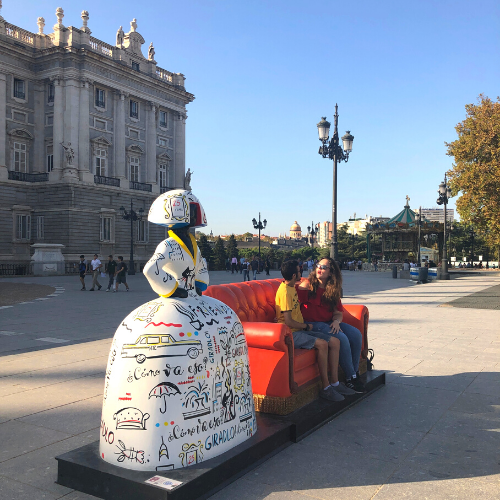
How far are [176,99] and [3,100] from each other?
57.0 ft

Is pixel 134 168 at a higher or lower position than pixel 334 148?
higher

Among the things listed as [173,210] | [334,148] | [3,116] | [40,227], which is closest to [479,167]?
[334,148]

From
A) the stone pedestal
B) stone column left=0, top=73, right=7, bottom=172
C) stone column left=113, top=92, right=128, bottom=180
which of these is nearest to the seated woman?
the stone pedestal

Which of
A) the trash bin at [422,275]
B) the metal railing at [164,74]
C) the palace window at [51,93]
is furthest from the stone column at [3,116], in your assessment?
the trash bin at [422,275]

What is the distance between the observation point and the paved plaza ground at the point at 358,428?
3443 mm

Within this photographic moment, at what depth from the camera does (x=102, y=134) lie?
43.2m

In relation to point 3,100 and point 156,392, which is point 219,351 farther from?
point 3,100

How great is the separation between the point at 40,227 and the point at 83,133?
27.8 ft

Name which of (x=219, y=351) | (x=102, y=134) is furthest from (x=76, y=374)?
(x=102, y=134)

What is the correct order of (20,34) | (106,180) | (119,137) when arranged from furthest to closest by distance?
(119,137) < (106,180) < (20,34)

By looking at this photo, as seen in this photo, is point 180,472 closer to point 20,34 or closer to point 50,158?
point 50,158

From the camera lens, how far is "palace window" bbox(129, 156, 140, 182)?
46525 mm

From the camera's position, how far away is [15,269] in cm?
3478

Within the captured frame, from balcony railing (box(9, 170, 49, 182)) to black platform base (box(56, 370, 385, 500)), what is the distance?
4069 cm
